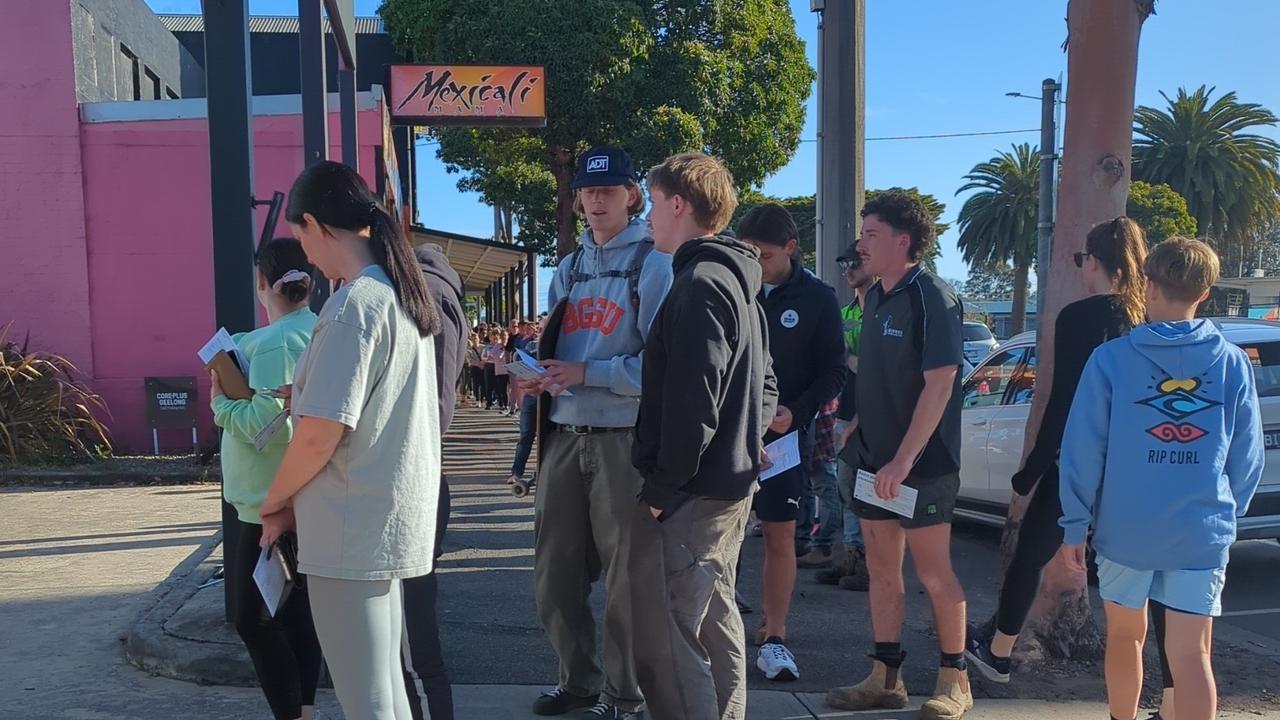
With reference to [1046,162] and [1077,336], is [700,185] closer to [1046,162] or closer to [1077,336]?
[1077,336]

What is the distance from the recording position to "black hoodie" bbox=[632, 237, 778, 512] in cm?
294

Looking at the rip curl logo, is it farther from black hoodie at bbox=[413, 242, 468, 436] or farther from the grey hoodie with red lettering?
black hoodie at bbox=[413, 242, 468, 436]

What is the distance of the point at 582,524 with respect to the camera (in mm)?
3842

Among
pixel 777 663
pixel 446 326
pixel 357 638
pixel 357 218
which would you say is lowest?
pixel 777 663

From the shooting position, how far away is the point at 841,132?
8.30 m

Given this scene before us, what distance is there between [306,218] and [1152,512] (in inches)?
107

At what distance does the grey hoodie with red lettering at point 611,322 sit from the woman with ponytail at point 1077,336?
1.58m

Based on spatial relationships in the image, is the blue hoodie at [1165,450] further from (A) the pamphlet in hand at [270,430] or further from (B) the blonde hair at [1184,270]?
(A) the pamphlet in hand at [270,430]

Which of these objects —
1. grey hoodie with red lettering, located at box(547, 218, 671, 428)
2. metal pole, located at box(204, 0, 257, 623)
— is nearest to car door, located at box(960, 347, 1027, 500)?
grey hoodie with red lettering, located at box(547, 218, 671, 428)

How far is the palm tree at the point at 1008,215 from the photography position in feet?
144

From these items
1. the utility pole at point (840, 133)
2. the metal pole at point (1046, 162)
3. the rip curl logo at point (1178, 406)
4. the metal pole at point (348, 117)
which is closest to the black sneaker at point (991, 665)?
the rip curl logo at point (1178, 406)

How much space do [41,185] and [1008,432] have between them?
35.5 feet

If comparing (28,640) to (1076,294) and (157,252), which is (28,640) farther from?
(157,252)

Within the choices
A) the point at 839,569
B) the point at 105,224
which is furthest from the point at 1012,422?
the point at 105,224
